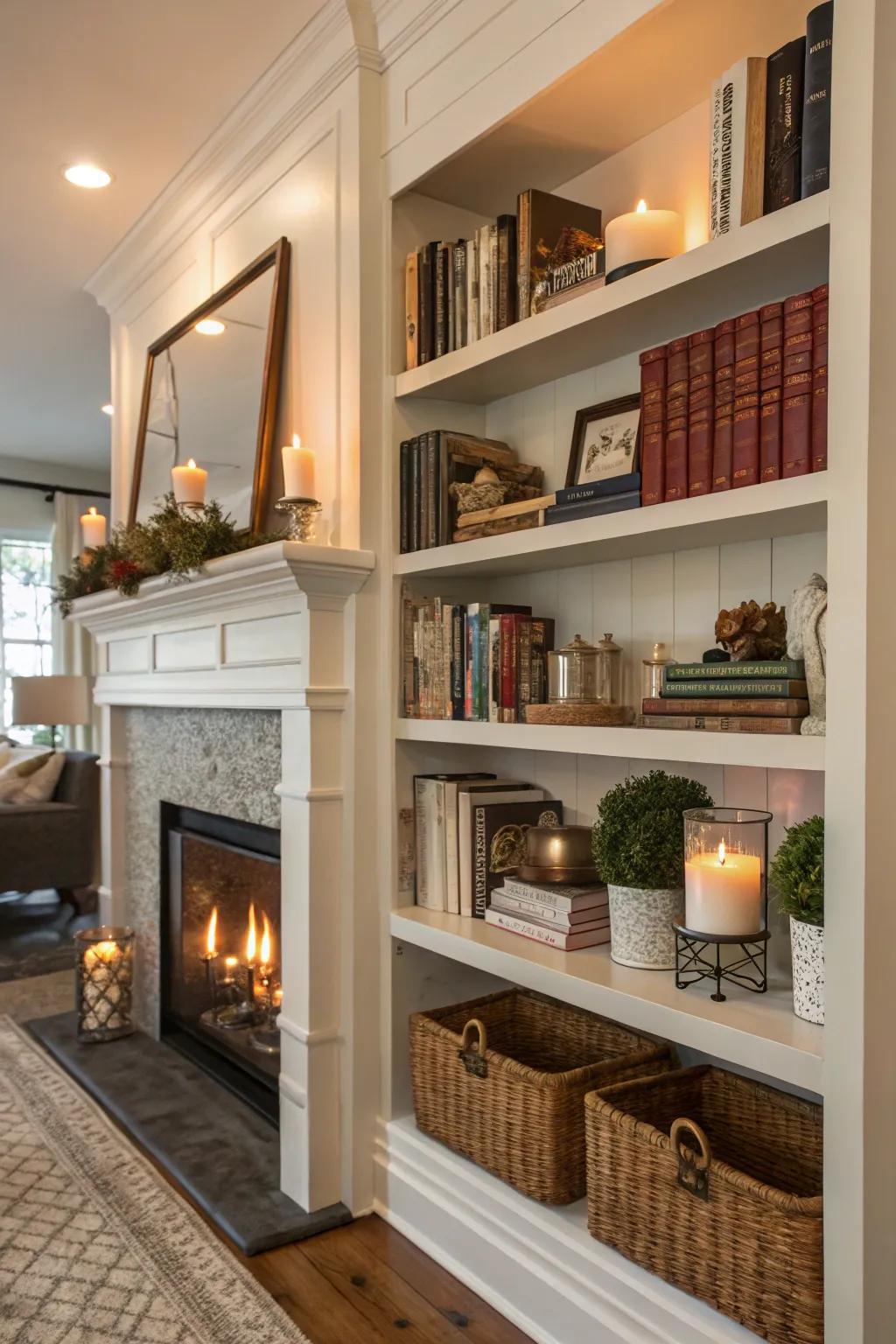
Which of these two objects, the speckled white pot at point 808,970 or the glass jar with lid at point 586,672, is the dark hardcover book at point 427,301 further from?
the speckled white pot at point 808,970

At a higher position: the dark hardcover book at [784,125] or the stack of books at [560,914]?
→ the dark hardcover book at [784,125]

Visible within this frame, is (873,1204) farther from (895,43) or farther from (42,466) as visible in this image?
(42,466)

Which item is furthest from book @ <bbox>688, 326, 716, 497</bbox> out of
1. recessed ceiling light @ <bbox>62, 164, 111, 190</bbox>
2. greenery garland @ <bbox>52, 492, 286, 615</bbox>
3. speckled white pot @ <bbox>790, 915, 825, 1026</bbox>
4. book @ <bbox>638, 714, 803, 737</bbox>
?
recessed ceiling light @ <bbox>62, 164, 111, 190</bbox>

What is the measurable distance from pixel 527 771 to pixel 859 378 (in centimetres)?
119

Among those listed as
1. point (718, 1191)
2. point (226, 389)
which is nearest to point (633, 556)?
point (718, 1191)

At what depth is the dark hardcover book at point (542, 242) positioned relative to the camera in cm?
188

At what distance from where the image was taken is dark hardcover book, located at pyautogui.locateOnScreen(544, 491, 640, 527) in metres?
1.67

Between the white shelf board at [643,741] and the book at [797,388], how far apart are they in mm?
387

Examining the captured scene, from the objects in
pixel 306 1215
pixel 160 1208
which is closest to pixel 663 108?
pixel 306 1215

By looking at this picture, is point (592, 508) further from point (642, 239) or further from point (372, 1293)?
point (372, 1293)

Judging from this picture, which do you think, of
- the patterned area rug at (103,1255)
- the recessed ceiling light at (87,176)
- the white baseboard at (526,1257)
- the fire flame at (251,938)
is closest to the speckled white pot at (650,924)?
the white baseboard at (526,1257)

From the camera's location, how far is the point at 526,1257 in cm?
175

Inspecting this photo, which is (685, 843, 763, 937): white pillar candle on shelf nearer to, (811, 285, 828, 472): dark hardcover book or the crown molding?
(811, 285, 828, 472): dark hardcover book

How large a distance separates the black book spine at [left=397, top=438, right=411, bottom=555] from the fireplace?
82 cm
